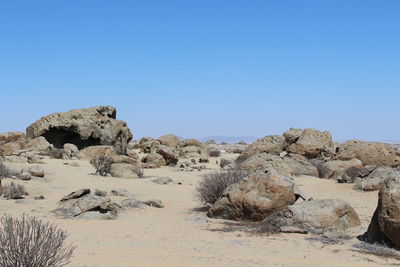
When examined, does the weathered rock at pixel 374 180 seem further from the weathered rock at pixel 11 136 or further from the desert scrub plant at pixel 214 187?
the weathered rock at pixel 11 136

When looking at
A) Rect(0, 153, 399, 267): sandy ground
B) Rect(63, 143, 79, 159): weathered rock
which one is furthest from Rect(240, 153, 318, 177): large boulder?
Rect(63, 143, 79, 159): weathered rock

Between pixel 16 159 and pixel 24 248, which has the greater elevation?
pixel 16 159

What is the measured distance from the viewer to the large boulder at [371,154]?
21125 mm

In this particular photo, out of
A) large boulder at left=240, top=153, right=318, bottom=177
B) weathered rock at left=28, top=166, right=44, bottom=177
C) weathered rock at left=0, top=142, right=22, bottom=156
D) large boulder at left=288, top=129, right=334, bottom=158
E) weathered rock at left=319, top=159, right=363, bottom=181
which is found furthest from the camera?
large boulder at left=288, top=129, right=334, bottom=158

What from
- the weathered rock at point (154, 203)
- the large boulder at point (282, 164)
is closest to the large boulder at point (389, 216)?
the weathered rock at point (154, 203)

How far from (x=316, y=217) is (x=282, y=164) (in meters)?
10.4

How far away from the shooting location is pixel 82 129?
26297 millimetres

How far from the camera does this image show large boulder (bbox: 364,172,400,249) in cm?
767

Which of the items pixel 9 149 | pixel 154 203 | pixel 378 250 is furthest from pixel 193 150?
pixel 378 250

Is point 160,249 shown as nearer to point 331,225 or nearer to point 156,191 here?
point 331,225

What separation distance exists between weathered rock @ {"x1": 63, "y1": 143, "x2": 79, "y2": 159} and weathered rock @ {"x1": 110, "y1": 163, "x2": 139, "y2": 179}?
6.13 metres

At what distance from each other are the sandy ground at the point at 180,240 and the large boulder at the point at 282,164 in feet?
15.4

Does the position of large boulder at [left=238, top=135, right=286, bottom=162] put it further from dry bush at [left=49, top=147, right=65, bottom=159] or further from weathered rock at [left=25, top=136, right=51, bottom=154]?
weathered rock at [left=25, top=136, right=51, bottom=154]

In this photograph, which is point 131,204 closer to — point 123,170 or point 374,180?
point 123,170
